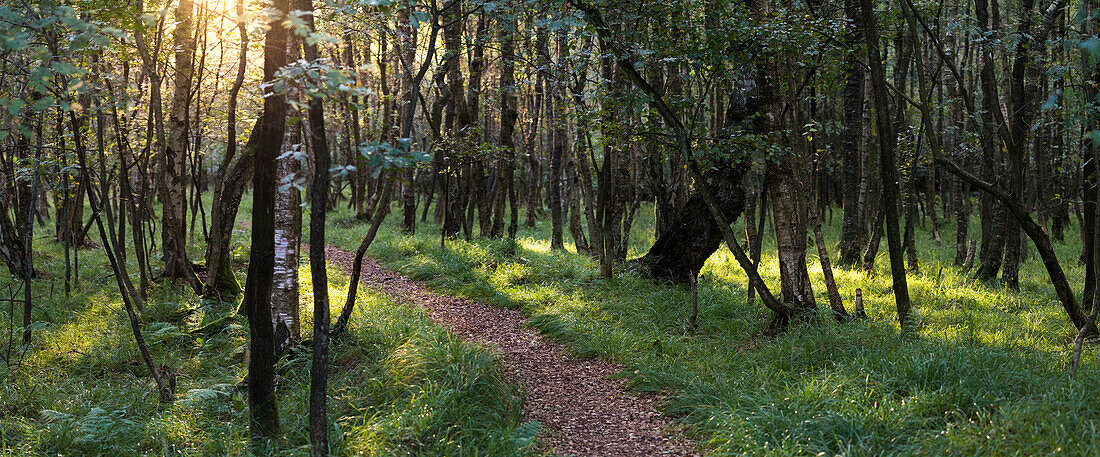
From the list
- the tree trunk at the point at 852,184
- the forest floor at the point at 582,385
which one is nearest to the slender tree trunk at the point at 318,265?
the forest floor at the point at 582,385

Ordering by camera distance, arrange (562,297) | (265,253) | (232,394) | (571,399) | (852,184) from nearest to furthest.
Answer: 1. (265,253)
2. (232,394)
3. (571,399)
4. (562,297)
5. (852,184)

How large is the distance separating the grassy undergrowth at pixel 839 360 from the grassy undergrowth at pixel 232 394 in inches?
61.0

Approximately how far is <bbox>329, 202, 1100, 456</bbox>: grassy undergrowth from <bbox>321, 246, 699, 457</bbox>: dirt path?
200 mm

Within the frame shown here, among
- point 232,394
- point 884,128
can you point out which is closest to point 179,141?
point 232,394

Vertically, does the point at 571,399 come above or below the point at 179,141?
below

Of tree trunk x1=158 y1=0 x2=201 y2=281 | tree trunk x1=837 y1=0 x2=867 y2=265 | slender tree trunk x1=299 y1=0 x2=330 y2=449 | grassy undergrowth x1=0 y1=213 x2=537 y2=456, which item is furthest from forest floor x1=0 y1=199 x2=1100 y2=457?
tree trunk x1=837 y1=0 x2=867 y2=265

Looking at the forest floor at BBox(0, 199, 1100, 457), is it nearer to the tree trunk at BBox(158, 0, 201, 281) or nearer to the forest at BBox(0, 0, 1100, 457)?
the forest at BBox(0, 0, 1100, 457)

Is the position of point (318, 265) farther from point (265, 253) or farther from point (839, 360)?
point (839, 360)

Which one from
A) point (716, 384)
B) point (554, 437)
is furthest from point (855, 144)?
point (554, 437)

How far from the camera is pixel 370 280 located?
32.6ft

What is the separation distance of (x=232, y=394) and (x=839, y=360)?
519 cm

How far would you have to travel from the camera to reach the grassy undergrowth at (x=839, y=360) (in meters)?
3.82

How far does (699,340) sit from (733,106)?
11.2 ft

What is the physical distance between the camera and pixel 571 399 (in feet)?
17.2
